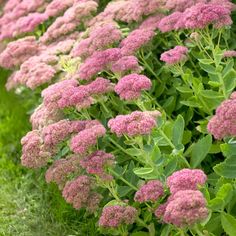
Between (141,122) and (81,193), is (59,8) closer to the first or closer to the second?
(81,193)

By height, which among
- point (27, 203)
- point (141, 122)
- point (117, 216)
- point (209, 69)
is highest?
point (141, 122)

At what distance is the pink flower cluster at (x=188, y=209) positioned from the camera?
215cm

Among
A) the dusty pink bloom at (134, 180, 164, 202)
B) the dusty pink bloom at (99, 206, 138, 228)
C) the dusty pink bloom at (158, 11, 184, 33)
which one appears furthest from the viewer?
the dusty pink bloom at (158, 11, 184, 33)

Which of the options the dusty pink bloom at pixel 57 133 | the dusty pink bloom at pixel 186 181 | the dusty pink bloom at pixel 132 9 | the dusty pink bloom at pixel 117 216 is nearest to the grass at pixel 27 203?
the dusty pink bloom at pixel 57 133

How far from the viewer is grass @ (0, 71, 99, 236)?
3643mm

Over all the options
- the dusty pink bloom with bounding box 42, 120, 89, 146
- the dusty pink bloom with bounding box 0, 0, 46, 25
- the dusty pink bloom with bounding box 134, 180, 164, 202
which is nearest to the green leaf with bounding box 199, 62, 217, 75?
the dusty pink bloom with bounding box 42, 120, 89, 146

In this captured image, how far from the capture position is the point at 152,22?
3920 millimetres

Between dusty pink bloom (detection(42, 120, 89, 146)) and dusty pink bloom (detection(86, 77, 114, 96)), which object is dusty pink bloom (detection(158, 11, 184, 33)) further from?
dusty pink bloom (detection(42, 120, 89, 146))

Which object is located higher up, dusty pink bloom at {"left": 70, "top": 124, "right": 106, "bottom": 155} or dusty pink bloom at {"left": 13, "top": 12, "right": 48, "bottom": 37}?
dusty pink bloom at {"left": 70, "top": 124, "right": 106, "bottom": 155}

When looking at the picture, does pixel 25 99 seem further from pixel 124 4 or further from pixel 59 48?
pixel 124 4

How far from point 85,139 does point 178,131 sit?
0.49 meters

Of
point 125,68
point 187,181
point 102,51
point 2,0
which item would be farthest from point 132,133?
point 2,0

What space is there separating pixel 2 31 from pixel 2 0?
Result: 53.6 inches

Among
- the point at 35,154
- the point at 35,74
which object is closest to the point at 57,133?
the point at 35,154
